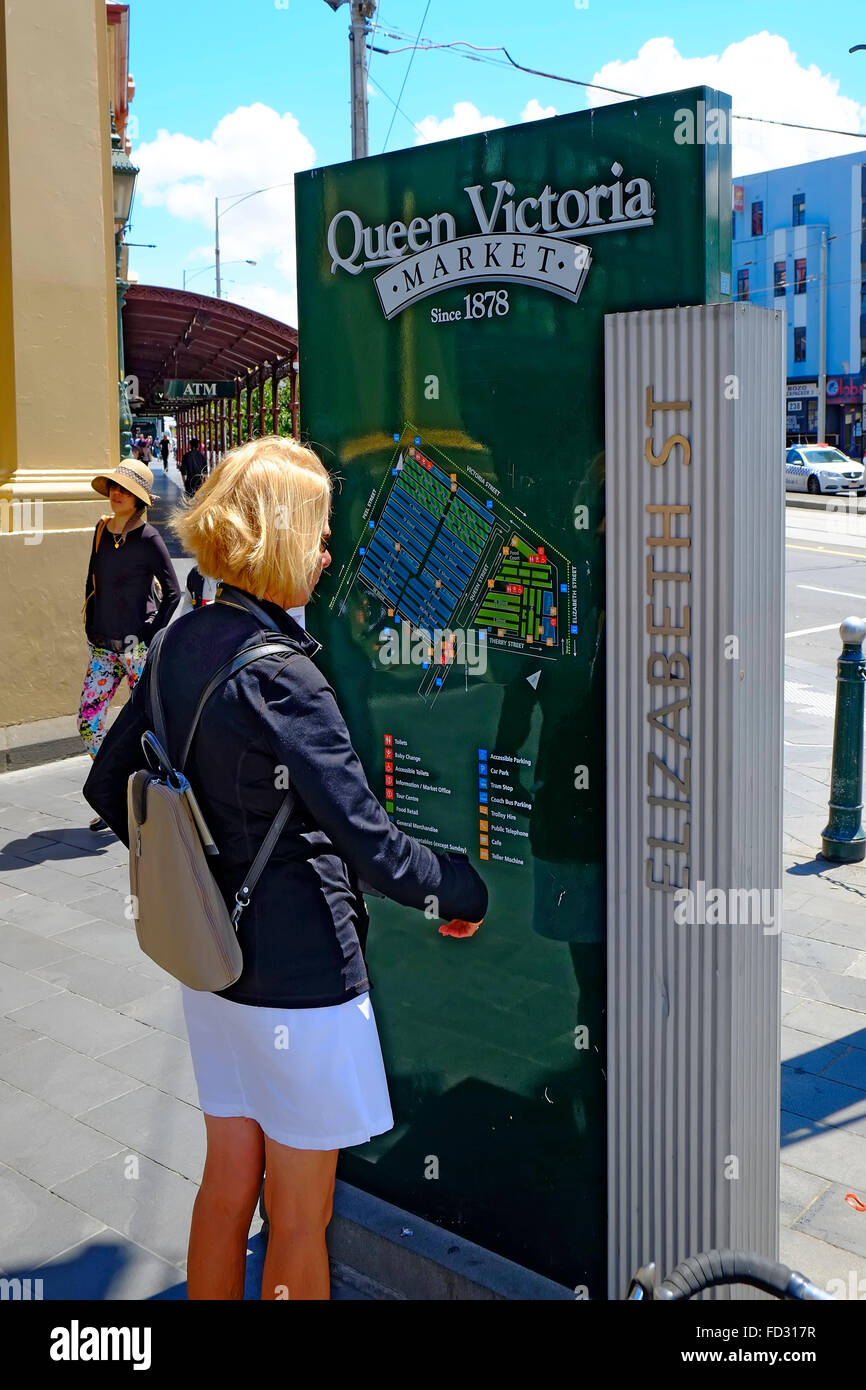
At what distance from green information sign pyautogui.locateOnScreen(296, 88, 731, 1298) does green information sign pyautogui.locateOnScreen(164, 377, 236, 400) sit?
2591 centimetres

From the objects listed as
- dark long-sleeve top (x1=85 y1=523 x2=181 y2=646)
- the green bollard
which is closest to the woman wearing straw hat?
dark long-sleeve top (x1=85 y1=523 x2=181 y2=646)

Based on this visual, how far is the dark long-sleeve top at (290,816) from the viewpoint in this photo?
2.18 metres

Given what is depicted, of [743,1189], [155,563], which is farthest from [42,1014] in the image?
[743,1189]

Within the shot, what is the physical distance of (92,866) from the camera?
6.42 metres

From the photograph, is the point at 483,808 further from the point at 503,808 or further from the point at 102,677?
the point at 102,677

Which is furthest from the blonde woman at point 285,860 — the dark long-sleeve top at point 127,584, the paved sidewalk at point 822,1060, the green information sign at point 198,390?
the green information sign at point 198,390

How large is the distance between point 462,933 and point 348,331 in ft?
4.43

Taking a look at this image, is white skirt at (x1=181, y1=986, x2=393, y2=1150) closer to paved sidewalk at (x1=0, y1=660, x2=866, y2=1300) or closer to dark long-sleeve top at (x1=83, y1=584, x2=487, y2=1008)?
dark long-sleeve top at (x1=83, y1=584, x2=487, y2=1008)

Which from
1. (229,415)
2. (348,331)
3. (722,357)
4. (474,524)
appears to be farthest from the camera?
(229,415)

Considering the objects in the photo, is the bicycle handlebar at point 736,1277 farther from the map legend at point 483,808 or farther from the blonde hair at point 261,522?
the blonde hair at point 261,522

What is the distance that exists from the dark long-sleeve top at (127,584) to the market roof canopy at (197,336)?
12047 millimetres

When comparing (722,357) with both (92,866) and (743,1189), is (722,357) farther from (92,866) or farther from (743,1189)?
(92,866)

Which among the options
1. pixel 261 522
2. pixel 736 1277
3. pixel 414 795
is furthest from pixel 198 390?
pixel 736 1277

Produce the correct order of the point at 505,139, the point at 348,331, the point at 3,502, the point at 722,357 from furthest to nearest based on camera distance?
the point at 3,502 → the point at 348,331 → the point at 505,139 → the point at 722,357
